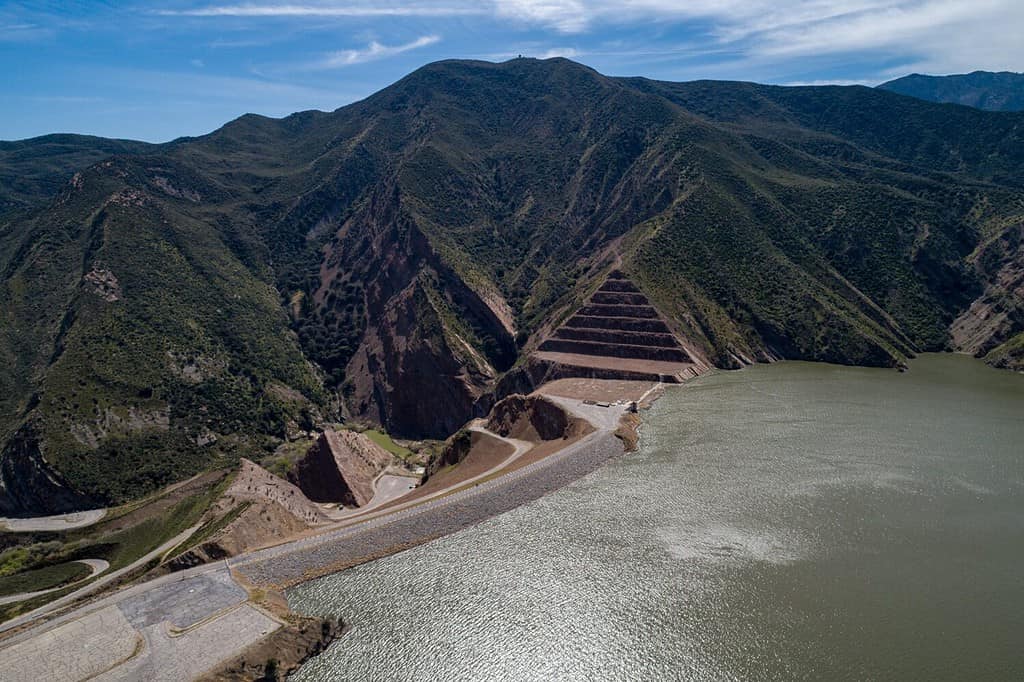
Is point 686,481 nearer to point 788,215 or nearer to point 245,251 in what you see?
point 788,215

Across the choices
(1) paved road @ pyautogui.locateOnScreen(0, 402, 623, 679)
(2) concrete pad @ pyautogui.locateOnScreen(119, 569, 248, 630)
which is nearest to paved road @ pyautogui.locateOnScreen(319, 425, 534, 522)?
(1) paved road @ pyautogui.locateOnScreen(0, 402, 623, 679)

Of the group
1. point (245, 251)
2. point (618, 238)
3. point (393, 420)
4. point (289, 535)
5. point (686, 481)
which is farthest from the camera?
point (245, 251)

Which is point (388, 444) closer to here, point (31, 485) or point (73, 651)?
point (31, 485)

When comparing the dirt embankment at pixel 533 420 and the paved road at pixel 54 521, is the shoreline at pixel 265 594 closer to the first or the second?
the dirt embankment at pixel 533 420

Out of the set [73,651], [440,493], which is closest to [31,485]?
[73,651]

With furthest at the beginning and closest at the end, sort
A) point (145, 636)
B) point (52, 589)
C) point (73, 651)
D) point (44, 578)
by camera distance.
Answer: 1. point (44, 578)
2. point (52, 589)
3. point (145, 636)
4. point (73, 651)

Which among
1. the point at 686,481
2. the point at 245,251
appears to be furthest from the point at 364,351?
the point at 686,481
